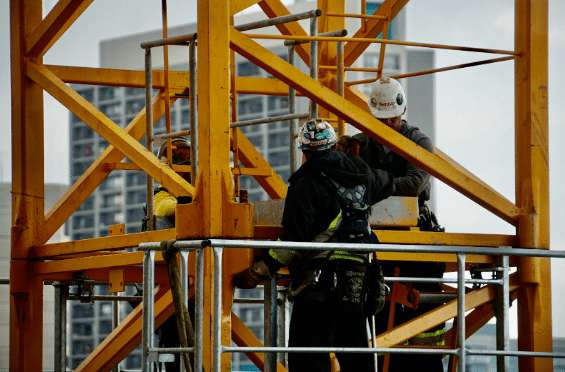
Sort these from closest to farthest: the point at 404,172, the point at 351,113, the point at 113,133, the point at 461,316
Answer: the point at 461,316, the point at 351,113, the point at 113,133, the point at 404,172

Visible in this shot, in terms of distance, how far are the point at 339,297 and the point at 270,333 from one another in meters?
0.57

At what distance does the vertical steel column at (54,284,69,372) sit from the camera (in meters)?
9.08

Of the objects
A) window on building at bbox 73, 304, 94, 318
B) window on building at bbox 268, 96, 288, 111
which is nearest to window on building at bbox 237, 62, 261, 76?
window on building at bbox 268, 96, 288, 111

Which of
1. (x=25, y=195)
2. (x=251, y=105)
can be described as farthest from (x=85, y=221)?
(x=25, y=195)

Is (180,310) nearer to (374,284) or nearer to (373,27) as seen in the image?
(374,284)

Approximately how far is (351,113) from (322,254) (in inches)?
46.8

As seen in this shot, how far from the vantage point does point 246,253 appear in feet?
19.3

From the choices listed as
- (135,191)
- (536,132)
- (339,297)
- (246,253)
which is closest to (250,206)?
(246,253)

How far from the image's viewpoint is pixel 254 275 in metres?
5.72

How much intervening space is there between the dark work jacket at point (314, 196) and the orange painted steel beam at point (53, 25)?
3447 mm

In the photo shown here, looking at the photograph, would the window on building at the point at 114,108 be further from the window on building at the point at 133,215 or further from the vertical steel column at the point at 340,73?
the vertical steel column at the point at 340,73

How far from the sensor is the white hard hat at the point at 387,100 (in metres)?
7.49

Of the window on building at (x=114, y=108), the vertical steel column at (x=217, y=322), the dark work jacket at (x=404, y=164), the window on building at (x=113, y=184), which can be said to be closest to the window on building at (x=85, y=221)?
the window on building at (x=113, y=184)

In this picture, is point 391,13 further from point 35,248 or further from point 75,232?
point 75,232
